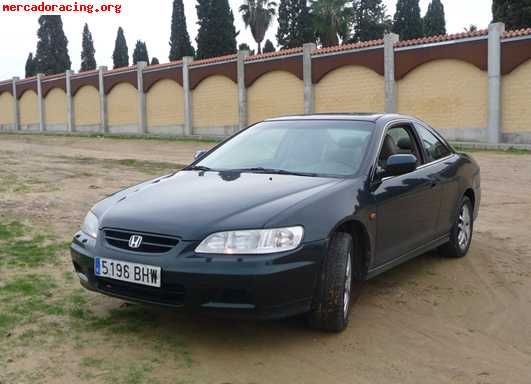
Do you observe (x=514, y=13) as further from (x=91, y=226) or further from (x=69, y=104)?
(x=91, y=226)

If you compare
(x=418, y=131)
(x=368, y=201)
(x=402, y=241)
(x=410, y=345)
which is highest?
(x=418, y=131)

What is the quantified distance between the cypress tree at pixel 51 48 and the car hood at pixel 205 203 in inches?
2151

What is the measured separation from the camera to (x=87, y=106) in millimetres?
41594

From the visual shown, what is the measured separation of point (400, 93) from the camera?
2588 cm

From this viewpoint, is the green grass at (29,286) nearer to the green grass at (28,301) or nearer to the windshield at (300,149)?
the green grass at (28,301)

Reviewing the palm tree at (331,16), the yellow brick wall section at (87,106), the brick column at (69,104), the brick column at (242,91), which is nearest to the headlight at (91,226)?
the brick column at (242,91)

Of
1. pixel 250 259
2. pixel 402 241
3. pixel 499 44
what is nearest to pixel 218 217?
pixel 250 259

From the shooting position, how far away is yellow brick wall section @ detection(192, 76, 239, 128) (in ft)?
107

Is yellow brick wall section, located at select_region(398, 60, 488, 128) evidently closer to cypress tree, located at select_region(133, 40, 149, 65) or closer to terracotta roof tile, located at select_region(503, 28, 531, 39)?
terracotta roof tile, located at select_region(503, 28, 531, 39)

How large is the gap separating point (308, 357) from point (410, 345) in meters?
0.73

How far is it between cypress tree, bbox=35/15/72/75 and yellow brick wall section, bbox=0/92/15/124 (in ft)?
20.4

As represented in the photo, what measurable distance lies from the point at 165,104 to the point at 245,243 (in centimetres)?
3323

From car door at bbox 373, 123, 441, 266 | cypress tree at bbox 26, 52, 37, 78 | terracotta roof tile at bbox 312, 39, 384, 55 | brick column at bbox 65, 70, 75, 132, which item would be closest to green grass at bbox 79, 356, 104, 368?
car door at bbox 373, 123, 441, 266

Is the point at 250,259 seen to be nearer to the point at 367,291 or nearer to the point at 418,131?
the point at 367,291
